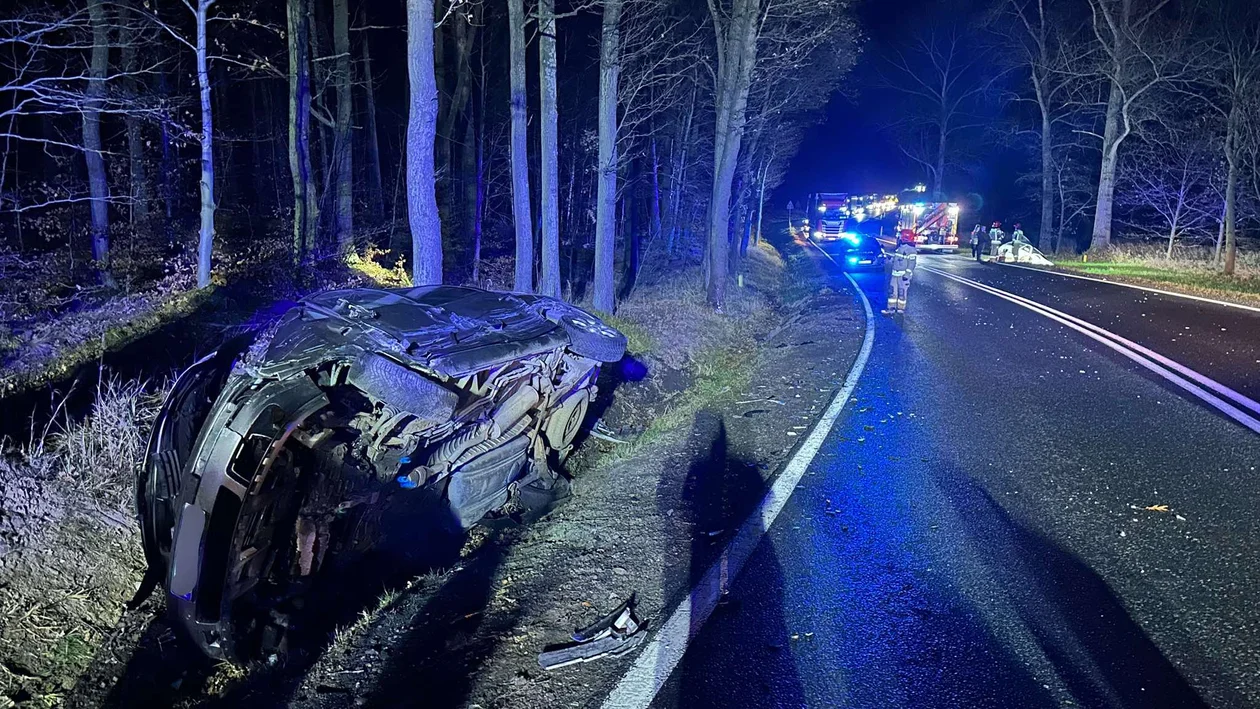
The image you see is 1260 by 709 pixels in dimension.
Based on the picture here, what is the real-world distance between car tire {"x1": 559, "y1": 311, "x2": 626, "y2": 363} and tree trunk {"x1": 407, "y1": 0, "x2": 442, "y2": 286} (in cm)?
364

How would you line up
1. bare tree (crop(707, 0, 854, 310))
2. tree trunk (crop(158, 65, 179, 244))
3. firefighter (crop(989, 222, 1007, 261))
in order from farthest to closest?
1. firefighter (crop(989, 222, 1007, 261))
2. tree trunk (crop(158, 65, 179, 244))
3. bare tree (crop(707, 0, 854, 310))

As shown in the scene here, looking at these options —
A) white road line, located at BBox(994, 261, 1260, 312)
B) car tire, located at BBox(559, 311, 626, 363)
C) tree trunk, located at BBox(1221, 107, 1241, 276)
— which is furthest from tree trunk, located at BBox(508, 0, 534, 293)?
tree trunk, located at BBox(1221, 107, 1241, 276)

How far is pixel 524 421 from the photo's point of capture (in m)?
5.14

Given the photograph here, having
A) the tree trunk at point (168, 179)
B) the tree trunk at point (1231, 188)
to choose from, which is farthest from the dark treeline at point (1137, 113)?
the tree trunk at point (168, 179)

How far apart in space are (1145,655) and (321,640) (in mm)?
4161

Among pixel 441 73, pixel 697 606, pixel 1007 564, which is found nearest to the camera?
pixel 697 606

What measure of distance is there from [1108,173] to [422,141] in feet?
103

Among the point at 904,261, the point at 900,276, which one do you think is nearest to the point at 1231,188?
the point at 904,261

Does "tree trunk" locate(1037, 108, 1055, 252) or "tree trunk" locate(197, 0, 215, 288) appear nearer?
"tree trunk" locate(197, 0, 215, 288)

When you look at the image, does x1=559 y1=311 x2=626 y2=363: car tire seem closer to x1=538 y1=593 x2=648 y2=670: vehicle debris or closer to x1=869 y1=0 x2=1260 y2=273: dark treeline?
x1=538 y1=593 x2=648 y2=670: vehicle debris

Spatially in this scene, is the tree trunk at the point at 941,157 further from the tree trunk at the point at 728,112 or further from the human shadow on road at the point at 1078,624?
the human shadow on road at the point at 1078,624

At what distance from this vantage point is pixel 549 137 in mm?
11758

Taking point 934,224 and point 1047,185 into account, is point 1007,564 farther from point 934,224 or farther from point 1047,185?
point 934,224

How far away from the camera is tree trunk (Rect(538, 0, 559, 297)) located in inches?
454
